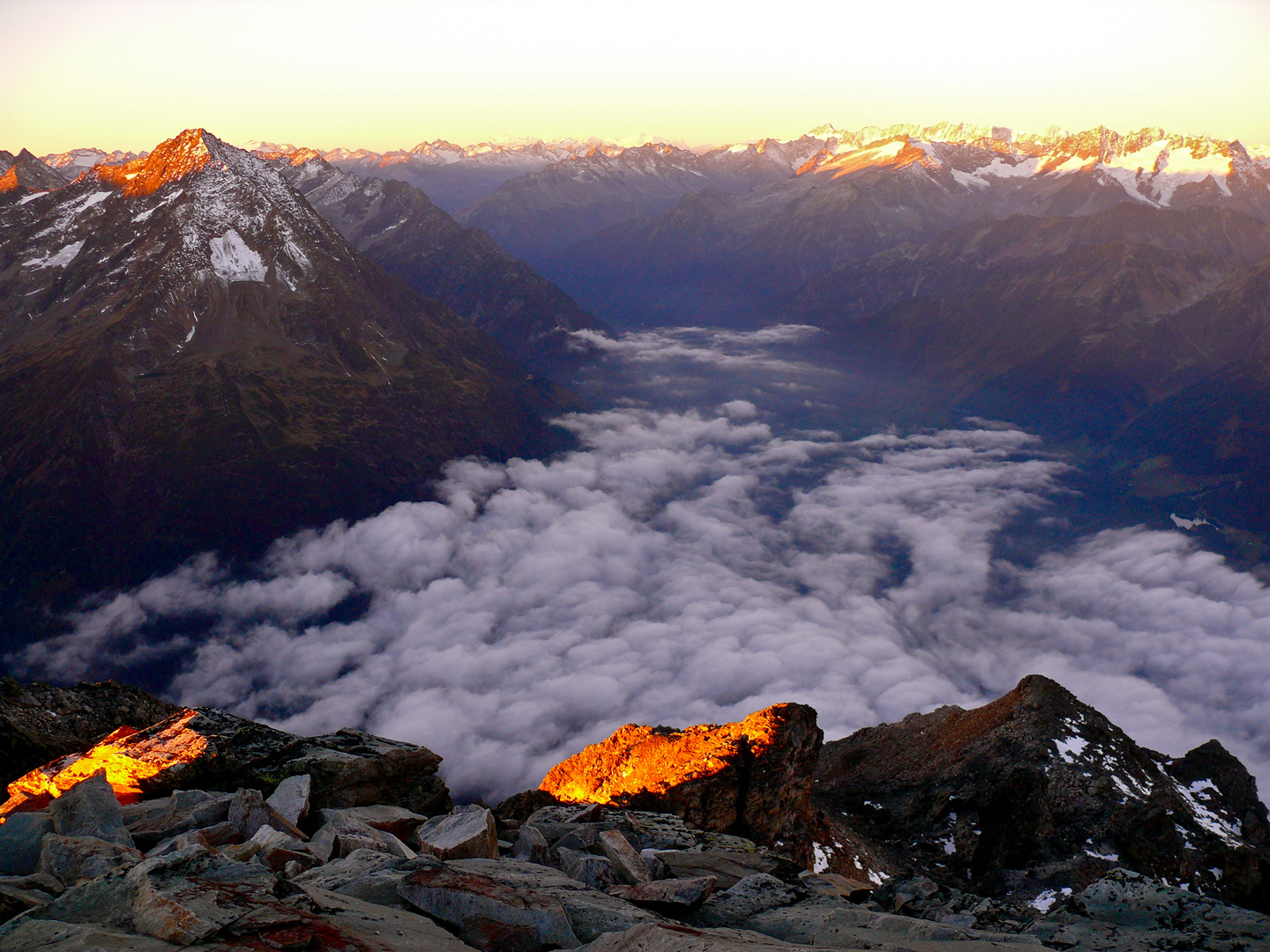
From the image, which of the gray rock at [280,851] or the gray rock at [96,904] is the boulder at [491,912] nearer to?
the gray rock at [280,851]

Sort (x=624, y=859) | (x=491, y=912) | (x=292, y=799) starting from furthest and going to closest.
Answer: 1. (x=292, y=799)
2. (x=624, y=859)
3. (x=491, y=912)

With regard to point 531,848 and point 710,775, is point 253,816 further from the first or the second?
point 710,775

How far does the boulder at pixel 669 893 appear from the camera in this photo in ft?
69.0

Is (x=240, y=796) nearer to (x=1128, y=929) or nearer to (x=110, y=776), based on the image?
(x=110, y=776)

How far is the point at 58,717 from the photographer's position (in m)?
35.8

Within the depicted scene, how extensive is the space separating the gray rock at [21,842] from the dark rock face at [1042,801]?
1802 inches

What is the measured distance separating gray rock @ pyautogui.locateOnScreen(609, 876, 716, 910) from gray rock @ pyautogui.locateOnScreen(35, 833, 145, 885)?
12.9 meters

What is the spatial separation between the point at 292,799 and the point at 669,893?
1431cm

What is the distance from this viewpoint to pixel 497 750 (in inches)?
6403

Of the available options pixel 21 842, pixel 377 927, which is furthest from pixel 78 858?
pixel 377 927

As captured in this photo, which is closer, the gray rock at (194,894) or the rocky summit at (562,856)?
the gray rock at (194,894)

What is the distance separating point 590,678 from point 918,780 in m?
128

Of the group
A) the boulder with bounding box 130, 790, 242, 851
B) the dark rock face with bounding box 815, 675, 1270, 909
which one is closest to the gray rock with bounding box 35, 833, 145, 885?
the boulder with bounding box 130, 790, 242, 851

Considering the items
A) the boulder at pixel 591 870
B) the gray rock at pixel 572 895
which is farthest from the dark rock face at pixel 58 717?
the boulder at pixel 591 870
